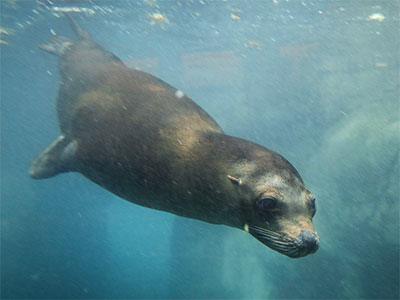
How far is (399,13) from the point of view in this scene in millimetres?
13883

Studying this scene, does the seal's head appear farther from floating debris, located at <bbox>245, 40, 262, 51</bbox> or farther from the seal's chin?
floating debris, located at <bbox>245, 40, 262, 51</bbox>

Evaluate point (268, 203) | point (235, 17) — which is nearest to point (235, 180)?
point (268, 203)

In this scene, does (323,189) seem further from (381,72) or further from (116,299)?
(116,299)

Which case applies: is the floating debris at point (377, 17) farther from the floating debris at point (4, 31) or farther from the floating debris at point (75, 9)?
the floating debris at point (4, 31)

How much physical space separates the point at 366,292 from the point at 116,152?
10078 millimetres

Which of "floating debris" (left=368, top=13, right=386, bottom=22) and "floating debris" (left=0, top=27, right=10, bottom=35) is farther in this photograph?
"floating debris" (left=368, top=13, right=386, bottom=22)

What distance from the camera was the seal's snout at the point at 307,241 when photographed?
2.26m

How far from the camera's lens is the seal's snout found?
7.41 feet

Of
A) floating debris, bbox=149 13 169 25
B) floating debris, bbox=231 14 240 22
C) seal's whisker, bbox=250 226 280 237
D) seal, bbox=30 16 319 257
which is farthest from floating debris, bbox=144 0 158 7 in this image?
seal's whisker, bbox=250 226 280 237

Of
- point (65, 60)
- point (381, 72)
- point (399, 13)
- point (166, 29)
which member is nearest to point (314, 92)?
point (381, 72)

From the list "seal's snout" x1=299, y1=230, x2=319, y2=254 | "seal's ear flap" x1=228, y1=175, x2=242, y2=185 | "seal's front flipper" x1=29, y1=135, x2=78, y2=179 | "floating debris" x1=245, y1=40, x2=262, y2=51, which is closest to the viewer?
"seal's snout" x1=299, y1=230, x2=319, y2=254

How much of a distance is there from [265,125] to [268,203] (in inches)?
639

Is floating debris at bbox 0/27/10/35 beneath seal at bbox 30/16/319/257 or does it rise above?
beneath

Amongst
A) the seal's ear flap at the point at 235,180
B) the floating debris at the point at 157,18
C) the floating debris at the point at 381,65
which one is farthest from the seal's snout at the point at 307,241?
the floating debris at the point at 381,65
